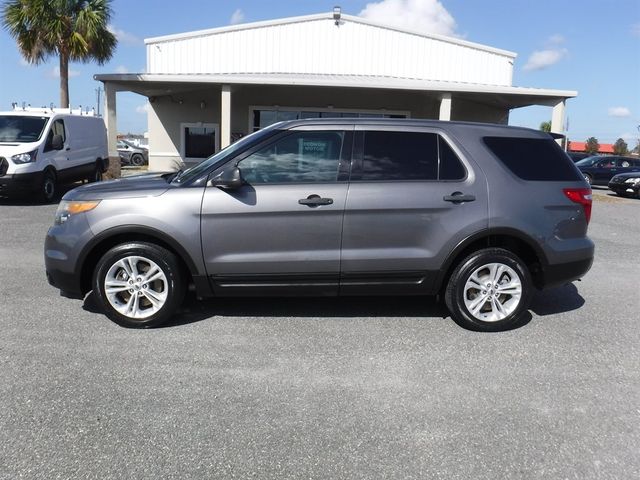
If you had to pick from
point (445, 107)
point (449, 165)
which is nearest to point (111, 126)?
point (445, 107)

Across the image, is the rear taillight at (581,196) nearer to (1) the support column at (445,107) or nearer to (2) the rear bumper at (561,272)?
(2) the rear bumper at (561,272)

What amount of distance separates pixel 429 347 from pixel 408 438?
142 centimetres

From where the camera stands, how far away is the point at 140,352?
13.8 ft

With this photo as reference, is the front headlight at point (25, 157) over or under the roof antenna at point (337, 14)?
under

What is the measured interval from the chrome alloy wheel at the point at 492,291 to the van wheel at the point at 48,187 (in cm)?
1074

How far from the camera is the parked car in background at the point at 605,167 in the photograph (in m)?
23.3

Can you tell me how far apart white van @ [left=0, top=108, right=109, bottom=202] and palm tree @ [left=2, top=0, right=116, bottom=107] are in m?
8.32

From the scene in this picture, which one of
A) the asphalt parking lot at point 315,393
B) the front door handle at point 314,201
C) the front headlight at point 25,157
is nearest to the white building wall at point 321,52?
the front headlight at point 25,157

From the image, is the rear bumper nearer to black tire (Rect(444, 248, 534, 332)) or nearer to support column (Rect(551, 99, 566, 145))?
black tire (Rect(444, 248, 534, 332))

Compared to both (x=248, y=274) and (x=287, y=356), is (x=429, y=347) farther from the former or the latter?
(x=248, y=274)

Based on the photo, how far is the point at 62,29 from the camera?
21.3 meters

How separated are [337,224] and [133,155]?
95.4ft

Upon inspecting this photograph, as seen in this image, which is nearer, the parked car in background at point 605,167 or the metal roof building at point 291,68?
the metal roof building at point 291,68

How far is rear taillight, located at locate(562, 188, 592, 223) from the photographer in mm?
4922
